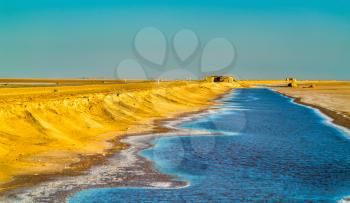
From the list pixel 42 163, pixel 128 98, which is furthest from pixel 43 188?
pixel 128 98

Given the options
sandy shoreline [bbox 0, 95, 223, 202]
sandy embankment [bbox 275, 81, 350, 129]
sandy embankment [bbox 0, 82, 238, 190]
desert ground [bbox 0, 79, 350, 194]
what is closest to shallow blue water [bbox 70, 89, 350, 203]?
sandy shoreline [bbox 0, 95, 223, 202]

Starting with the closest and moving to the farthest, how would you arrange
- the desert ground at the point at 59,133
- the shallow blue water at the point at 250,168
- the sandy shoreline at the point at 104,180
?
the sandy shoreline at the point at 104,180
the shallow blue water at the point at 250,168
the desert ground at the point at 59,133

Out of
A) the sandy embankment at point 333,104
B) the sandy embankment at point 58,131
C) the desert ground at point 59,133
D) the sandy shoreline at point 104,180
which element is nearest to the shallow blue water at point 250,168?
the sandy shoreline at point 104,180

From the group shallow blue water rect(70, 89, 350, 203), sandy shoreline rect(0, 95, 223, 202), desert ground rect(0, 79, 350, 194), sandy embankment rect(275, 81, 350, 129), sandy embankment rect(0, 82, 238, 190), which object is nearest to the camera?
sandy shoreline rect(0, 95, 223, 202)

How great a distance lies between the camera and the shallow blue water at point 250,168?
46.9 feet

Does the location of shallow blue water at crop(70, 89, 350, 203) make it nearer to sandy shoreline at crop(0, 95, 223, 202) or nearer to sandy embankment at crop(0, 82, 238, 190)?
sandy shoreline at crop(0, 95, 223, 202)

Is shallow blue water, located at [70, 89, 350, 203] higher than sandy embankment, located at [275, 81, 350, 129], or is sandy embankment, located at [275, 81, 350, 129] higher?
shallow blue water, located at [70, 89, 350, 203]

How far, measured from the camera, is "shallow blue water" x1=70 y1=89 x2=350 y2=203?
46.9 feet

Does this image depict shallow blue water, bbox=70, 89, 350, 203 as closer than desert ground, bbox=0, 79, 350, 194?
Yes

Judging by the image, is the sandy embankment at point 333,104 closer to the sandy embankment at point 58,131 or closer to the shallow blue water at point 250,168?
the shallow blue water at point 250,168

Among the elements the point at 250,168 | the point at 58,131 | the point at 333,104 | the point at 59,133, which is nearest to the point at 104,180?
the point at 250,168

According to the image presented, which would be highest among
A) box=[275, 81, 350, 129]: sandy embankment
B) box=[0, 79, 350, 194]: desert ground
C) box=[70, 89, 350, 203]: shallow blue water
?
box=[0, 79, 350, 194]: desert ground

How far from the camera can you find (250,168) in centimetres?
1895

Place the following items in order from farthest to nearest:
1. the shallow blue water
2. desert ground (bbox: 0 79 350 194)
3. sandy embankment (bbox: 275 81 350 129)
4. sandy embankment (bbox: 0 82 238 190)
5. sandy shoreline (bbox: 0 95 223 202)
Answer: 1. sandy embankment (bbox: 275 81 350 129)
2. sandy embankment (bbox: 0 82 238 190)
3. desert ground (bbox: 0 79 350 194)
4. the shallow blue water
5. sandy shoreline (bbox: 0 95 223 202)
